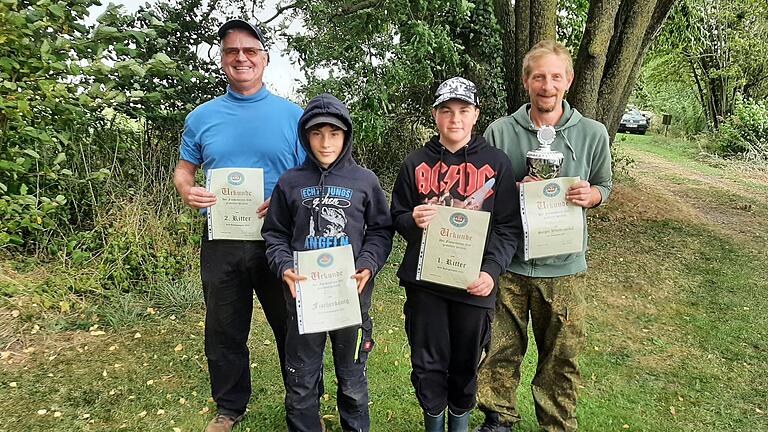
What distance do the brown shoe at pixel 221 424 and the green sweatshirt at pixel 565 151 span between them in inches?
73.9

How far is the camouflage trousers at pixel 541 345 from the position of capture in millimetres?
2754

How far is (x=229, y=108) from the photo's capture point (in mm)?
2760

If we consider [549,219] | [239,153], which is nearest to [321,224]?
[239,153]

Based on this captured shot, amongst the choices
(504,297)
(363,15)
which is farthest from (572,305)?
(363,15)

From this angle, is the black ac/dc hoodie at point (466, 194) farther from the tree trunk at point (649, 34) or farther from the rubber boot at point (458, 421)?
the tree trunk at point (649, 34)

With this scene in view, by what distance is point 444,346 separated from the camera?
2.71 m

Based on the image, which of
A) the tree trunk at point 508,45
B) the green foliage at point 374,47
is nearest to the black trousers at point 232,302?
the green foliage at point 374,47

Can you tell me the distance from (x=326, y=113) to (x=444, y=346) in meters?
1.27

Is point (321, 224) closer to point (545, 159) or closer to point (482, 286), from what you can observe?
point (482, 286)

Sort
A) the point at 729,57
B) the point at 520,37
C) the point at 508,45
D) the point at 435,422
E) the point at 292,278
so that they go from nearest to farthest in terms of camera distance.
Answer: the point at 292,278 < the point at 435,422 < the point at 520,37 < the point at 508,45 < the point at 729,57

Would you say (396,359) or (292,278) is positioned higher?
(292,278)

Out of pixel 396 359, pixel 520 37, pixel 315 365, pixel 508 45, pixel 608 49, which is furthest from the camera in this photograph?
pixel 508 45

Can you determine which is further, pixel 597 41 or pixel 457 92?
pixel 597 41

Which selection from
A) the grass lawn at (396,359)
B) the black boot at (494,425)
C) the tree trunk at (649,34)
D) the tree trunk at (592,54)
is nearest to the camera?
the black boot at (494,425)
